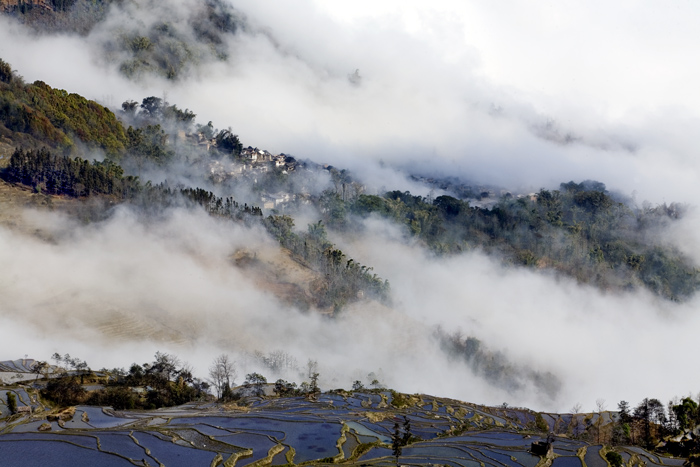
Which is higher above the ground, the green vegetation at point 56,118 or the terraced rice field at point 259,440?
the green vegetation at point 56,118

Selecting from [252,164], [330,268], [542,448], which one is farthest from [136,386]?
[252,164]

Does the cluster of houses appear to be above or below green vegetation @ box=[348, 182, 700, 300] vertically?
above

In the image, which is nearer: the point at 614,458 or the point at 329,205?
the point at 614,458

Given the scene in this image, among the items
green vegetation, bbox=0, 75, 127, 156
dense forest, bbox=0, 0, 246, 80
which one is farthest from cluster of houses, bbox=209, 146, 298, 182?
dense forest, bbox=0, 0, 246, 80

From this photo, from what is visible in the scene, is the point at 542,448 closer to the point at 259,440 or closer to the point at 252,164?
the point at 259,440

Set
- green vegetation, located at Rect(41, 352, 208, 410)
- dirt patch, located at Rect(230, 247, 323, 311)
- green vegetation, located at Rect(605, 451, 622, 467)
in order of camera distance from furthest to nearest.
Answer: dirt patch, located at Rect(230, 247, 323, 311) → green vegetation, located at Rect(41, 352, 208, 410) → green vegetation, located at Rect(605, 451, 622, 467)

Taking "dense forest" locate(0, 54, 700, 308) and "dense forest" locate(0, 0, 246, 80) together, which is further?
"dense forest" locate(0, 0, 246, 80)

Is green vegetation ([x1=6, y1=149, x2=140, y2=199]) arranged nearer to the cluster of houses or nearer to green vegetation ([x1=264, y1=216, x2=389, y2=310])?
green vegetation ([x1=264, y1=216, x2=389, y2=310])

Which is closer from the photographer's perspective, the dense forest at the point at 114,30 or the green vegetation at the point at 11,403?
the green vegetation at the point at 11,403

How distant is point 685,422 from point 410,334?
190 ft

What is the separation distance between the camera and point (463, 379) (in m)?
115

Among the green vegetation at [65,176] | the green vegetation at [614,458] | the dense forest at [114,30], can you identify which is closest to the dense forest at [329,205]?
the green vegetation at [65,176]

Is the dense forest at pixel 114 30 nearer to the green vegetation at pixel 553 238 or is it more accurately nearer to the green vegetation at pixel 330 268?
the green vegetation at pixel 553 238

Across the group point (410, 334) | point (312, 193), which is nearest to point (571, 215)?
point (312, 193)
